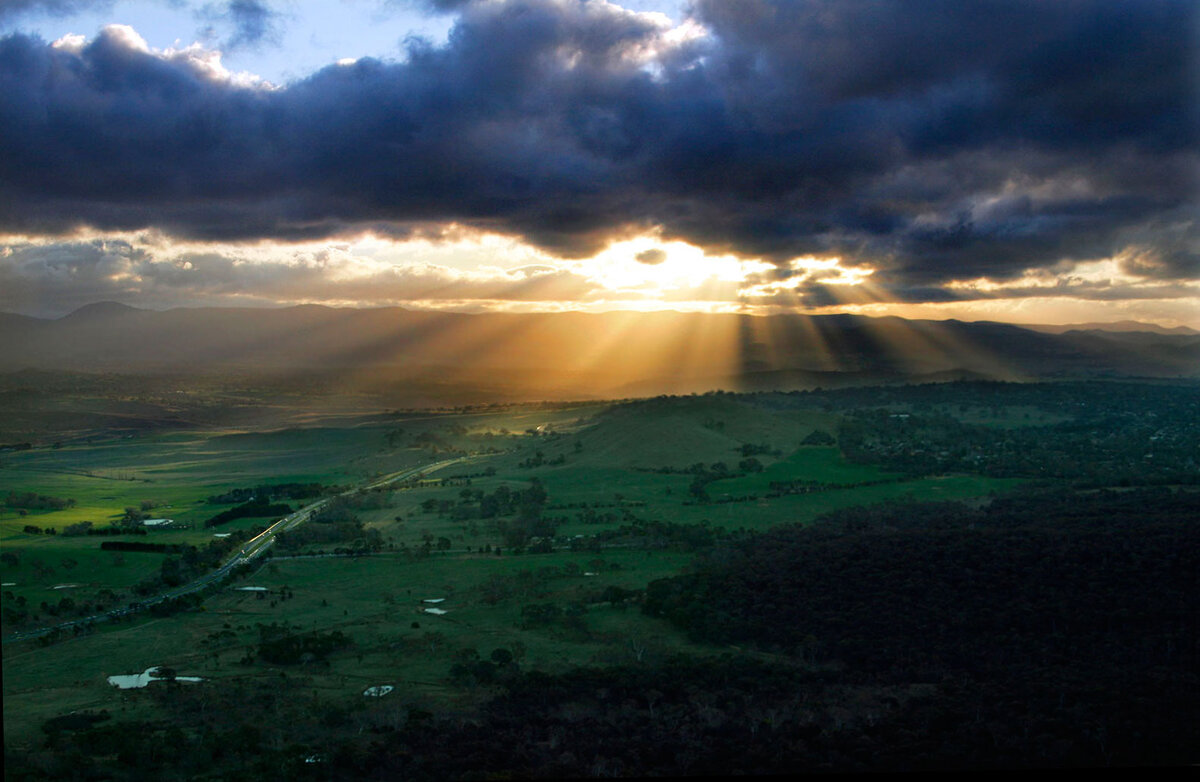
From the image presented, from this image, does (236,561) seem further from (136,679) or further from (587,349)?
(587,349)

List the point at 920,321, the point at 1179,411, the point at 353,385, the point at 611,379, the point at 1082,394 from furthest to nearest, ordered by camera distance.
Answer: the point at 920,321
the point at 611,379
the point at 353,385
the point at 1082,394
the point at 1179,411

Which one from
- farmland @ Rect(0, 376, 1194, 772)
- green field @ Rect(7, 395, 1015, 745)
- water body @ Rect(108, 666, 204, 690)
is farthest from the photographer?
green field @ Rect(7, 395, 1015, 745)

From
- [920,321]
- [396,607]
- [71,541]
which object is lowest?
[396,607]

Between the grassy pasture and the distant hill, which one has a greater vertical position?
the distant hill

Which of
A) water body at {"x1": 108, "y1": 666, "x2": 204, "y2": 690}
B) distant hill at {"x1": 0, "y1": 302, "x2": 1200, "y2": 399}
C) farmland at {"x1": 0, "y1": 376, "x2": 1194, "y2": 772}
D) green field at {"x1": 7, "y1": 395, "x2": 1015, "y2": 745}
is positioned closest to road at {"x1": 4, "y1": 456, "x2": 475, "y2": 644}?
farmland at {"x1": 0, "y1": 376, "x2": 1194, "y2": 772}

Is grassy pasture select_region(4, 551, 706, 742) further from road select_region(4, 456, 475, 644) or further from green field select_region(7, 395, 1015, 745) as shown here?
road select_region(4, 456, 475, 644)

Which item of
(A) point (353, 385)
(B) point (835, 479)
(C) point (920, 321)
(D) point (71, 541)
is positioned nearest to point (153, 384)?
(A) point (353, 385)

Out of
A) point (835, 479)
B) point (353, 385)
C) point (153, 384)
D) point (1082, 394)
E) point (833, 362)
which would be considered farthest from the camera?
point (833, 362)

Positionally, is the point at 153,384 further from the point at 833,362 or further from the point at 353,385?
the point at 833,362
